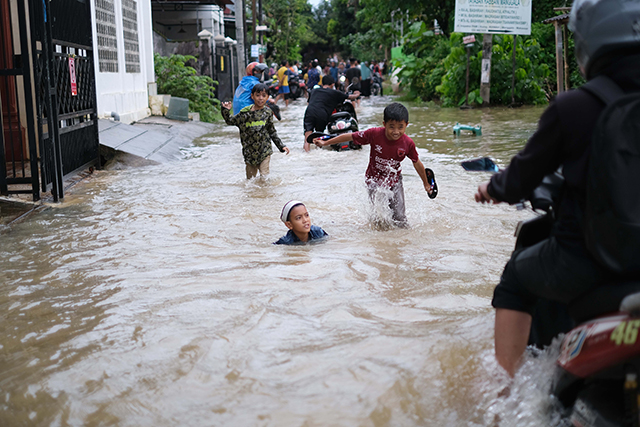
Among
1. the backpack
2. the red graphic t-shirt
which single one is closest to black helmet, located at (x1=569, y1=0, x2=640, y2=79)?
the backpack

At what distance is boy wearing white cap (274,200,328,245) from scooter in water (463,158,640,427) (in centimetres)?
329

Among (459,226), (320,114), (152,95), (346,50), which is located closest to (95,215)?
(459,226)

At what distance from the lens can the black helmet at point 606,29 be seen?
201 centimetres

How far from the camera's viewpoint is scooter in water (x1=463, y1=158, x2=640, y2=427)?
6.12 ft

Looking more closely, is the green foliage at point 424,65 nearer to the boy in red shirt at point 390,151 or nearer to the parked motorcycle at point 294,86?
the parked motorcycle at point 294,86

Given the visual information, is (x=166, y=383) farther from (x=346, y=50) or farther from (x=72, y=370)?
(x=346, y=50)

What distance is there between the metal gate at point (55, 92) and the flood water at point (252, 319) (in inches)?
24.1

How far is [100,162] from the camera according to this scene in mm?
10695

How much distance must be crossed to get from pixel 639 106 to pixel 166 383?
228 cm

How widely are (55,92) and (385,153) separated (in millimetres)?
4171

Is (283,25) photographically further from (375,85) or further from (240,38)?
(240,38)

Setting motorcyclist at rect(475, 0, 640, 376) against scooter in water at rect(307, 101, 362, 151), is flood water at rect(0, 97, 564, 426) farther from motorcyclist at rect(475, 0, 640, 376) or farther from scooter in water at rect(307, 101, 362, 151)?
scooter in water at rect(307, 101, 362, 151)

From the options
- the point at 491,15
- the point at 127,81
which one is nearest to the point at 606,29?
the point at 127,81

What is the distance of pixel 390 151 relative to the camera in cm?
606
